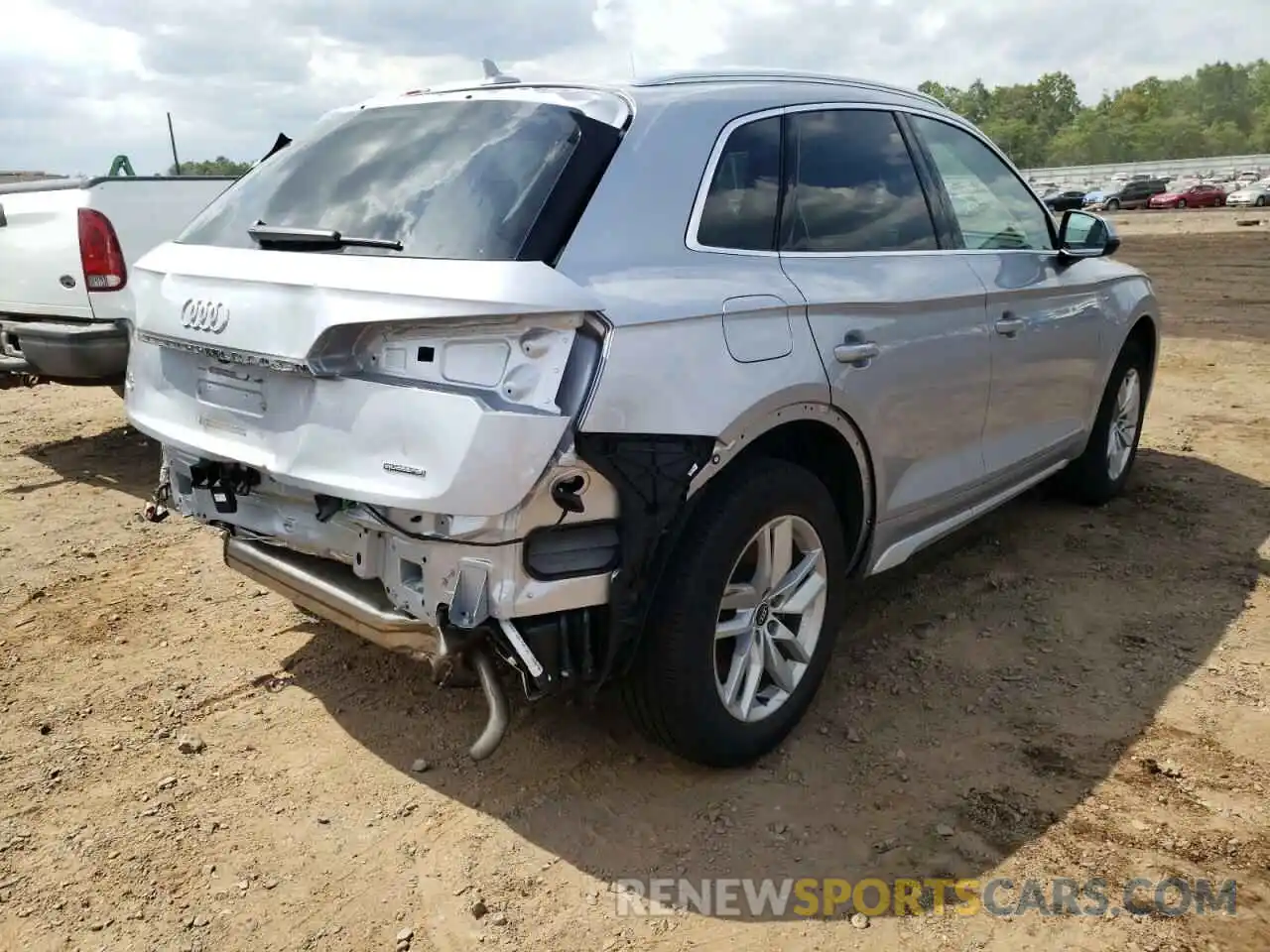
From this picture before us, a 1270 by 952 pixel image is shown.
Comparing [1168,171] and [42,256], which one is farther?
[1168,171]

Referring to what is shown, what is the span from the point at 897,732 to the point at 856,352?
4.00 ft

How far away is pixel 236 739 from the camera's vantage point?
10.8ft

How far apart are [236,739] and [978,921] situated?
224 centimetres

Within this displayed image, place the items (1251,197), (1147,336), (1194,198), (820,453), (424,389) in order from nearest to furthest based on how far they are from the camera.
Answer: (424,389) < (820,453) < (1147,336) < (1251,197) < (1194,198)

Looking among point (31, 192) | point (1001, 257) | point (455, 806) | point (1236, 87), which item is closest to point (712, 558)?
point (455, 806)

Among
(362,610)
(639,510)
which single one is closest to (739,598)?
(639,510)

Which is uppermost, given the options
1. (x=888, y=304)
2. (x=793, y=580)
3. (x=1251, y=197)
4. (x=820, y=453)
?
(x=1251, y=197)

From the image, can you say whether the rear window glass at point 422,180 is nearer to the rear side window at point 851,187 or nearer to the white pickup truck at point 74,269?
the rear side window at point 851,187

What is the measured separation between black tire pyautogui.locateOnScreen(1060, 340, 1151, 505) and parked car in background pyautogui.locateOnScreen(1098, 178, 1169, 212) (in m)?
50.6

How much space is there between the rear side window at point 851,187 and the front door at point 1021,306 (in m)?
0.26

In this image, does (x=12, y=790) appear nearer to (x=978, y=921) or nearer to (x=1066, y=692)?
(x=978, y=921)

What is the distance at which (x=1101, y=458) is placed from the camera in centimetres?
529

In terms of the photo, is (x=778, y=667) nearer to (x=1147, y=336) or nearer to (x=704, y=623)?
(x=704, y=623)

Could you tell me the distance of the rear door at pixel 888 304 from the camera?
314 centimetres
